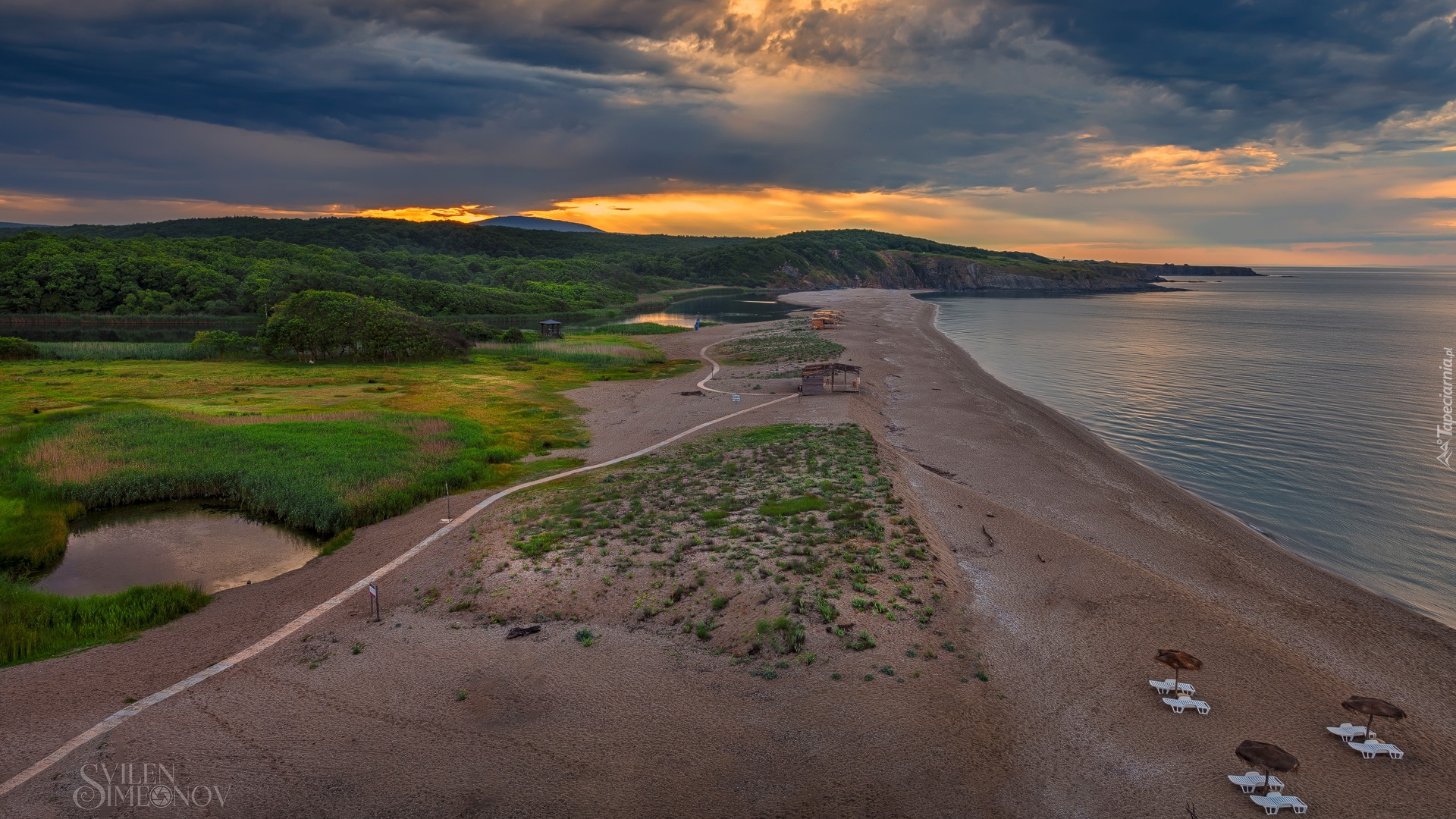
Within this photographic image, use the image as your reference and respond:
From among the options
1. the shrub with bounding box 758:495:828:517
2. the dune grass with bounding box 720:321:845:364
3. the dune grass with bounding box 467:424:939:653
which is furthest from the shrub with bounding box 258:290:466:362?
the shrub with bounding box 758:495:828:517

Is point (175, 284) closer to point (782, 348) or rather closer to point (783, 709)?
point (782, 348)

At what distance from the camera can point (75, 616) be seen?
62.3 ft

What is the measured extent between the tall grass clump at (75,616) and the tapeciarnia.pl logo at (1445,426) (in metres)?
57.5

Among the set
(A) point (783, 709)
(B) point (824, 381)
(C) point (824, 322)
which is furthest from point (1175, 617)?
(C) point (824, 322)

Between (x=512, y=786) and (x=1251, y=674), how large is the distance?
1706 cm

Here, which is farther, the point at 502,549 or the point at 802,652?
the point at 502,549

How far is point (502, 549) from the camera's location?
22094 millimetres

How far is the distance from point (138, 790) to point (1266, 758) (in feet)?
67.2

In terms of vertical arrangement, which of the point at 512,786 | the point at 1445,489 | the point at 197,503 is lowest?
the point at 197,503

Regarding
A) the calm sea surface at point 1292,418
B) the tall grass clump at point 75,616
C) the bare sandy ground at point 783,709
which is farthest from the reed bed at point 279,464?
the calm sea surface at point 1292,418

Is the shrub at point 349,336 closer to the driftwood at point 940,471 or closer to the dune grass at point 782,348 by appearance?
the dune grass at point 782,348

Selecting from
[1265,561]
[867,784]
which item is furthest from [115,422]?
[1265,561]

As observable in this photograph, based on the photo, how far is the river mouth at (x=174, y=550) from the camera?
2352 centimetres

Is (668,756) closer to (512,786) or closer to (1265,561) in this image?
(512,786)
